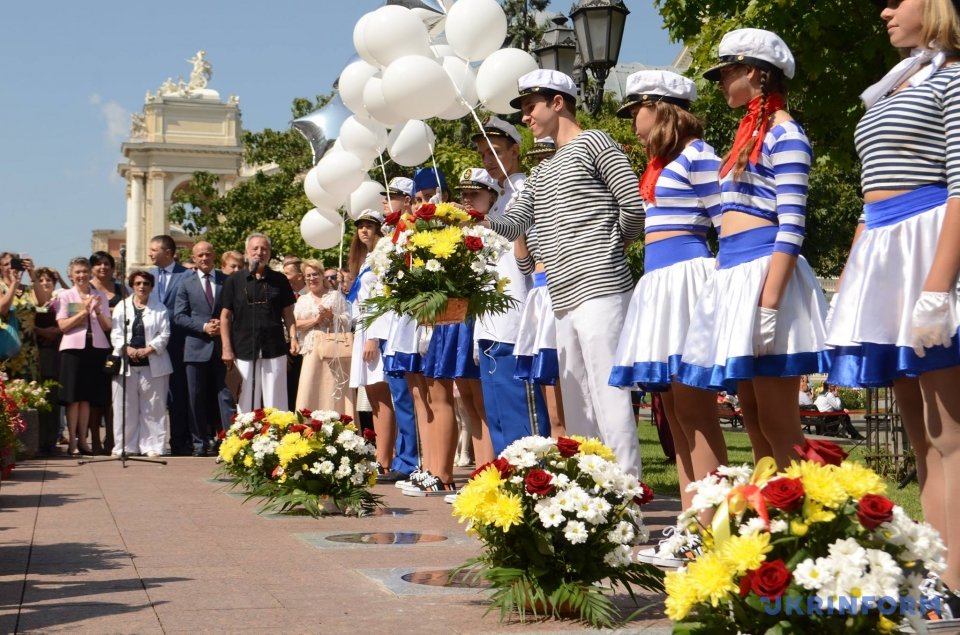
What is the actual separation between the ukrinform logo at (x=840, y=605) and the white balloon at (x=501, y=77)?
22.9ft

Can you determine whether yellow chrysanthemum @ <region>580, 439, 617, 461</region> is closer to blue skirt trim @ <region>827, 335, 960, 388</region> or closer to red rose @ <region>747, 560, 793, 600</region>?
blue skirt trim @ <region>827, 335, 960, 388</region>

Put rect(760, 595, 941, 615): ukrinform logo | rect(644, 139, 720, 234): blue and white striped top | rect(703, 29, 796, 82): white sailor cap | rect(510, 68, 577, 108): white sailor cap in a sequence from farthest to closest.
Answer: rect(510, 68, 577, 108): white sailor cap → rect(644, 139, 720, 234): blue and white striped top → rect(703, 29, 796, 82): white sailor cap → rect(760, 595, 941, 615): ukrinform logo

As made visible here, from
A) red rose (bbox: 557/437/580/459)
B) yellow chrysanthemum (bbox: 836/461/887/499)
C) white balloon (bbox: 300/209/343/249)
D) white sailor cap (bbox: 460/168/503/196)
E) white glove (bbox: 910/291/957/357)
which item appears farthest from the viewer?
white balloon (bbox: 300/209/343/249)

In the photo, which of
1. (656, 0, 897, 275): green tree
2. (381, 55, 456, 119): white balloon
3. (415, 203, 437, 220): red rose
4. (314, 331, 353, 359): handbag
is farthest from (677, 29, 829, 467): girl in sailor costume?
(656, 0, 897, 275): green tree

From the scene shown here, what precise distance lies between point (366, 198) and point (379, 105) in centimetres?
291

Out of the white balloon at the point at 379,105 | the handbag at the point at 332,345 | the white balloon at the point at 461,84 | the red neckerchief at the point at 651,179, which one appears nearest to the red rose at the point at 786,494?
the red neckerchief at the point at 651,179

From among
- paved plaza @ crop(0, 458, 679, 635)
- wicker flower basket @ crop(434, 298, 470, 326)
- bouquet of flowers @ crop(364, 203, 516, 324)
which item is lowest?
paved plaza @ crop(0, 458, 679, 635)

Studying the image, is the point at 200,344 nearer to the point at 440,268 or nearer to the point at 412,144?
the point at 412,144

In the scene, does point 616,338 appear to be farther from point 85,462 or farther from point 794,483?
point 85,462

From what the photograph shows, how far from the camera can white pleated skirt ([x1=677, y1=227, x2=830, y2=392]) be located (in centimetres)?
517

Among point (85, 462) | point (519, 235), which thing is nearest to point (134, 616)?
point (519, 235)

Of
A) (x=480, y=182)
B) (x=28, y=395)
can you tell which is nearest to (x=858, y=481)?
(x=480, y=182)

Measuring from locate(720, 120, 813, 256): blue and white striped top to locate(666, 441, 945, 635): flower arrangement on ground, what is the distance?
75.3 inches

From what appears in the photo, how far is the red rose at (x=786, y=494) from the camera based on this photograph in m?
3.34
